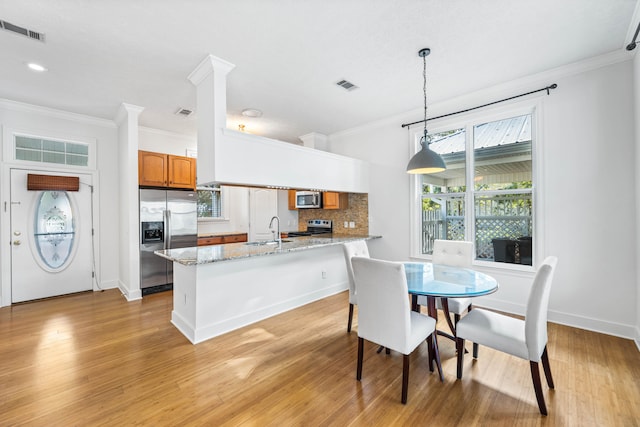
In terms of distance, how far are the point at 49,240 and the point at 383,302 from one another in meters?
5.12

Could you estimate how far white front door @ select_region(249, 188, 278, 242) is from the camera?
21.6 ft

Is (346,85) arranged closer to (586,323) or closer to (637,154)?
(637,154)

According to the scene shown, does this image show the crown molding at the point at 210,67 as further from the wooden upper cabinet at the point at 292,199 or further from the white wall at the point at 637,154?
the white wall at the point at 637,154

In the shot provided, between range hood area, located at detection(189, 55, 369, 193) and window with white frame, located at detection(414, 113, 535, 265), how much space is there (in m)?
2.08

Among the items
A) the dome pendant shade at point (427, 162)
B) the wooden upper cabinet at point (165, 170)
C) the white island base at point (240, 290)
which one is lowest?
the white island base at point (240, 290)

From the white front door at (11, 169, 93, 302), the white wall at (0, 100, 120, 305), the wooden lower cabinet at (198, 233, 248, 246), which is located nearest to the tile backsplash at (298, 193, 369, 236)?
the wooden lower cabinet at (198, 233, 248, 246)

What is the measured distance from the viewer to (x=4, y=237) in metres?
3.83

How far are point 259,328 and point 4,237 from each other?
156 inches

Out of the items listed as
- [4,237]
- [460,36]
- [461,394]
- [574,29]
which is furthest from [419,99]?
[4,237]

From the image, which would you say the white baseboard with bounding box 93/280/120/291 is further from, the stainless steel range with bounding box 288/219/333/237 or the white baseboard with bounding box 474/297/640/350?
the white baseboard with bounding box 474/297/640/350

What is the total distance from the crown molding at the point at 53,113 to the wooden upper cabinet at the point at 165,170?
0.99 metres

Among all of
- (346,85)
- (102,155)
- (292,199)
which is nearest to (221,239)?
(292,199)

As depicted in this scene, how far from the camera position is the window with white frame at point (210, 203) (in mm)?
5963

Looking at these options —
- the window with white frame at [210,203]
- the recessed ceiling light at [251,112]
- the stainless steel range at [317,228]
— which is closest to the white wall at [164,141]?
the window with white frame at [210,203]
